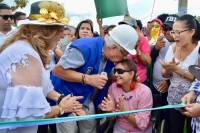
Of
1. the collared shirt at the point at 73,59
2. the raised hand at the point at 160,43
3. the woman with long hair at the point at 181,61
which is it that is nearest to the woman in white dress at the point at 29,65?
the collared shirt at the point at 73,59

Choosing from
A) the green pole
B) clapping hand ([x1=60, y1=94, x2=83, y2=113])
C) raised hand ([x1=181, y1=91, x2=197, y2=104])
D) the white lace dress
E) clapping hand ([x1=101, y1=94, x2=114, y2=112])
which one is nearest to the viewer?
the white lace dress

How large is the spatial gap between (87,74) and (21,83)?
0.99 m

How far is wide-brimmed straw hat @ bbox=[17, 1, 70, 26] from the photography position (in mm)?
1796

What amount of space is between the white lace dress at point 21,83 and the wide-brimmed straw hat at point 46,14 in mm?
198

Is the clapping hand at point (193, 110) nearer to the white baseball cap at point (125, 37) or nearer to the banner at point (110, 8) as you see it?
the white baseball cap at point (125, 37)

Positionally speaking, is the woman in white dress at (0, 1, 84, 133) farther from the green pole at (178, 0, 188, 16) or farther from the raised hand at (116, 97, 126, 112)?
the green pole at (178, 0, 188, 16)

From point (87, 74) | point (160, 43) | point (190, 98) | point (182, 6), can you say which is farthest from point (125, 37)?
point (182, 6)

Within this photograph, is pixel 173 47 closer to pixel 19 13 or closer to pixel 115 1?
pixel 115 1

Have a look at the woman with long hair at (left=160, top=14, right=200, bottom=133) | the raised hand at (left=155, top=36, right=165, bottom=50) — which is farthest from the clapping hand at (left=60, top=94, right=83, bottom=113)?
the raised hand at (left=155, top=36, right=165, bottom=50)

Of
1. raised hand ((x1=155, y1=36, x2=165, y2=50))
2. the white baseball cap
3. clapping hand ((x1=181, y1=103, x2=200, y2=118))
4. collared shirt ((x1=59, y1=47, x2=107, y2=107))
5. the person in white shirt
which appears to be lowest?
clapping hand ((x1=181, y1=103, x2=200, y2=118))

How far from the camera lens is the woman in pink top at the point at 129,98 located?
9.62 ft

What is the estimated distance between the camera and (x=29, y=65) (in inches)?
65.8

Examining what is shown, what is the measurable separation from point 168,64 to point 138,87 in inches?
18.5

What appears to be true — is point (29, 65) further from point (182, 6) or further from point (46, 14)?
point (182, 6)
